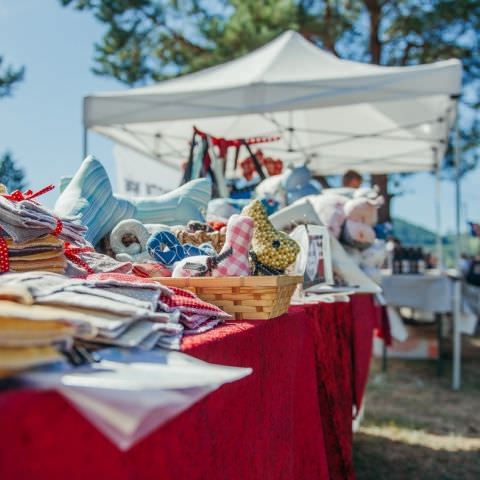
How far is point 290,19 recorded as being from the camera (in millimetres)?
7586

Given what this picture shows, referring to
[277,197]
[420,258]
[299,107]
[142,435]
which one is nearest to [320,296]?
[277,197]

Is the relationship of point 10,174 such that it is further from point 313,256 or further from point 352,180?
point 352,180

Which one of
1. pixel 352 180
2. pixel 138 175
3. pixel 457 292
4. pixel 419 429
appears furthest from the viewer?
pixel 138 175

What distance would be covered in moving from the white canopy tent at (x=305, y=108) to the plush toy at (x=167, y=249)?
6.60 ft

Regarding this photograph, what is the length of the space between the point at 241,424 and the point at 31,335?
1.29 feet

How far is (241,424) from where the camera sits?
0.76 m

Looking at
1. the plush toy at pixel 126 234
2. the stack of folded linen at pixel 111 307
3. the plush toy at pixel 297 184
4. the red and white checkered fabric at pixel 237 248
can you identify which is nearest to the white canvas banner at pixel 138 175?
the plush toy at pixel 297 184

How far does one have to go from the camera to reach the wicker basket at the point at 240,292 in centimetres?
94

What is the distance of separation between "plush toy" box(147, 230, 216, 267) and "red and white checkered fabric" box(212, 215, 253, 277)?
10 centimetres

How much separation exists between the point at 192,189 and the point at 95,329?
106 cm

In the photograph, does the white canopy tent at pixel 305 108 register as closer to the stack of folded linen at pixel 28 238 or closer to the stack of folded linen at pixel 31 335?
the stack of folded linen at pixel 28 238

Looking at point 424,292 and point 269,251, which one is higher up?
point 269,251

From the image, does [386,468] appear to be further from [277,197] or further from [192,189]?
[192,189]

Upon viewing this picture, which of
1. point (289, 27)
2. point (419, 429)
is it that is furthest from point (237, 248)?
point (289, 27)
